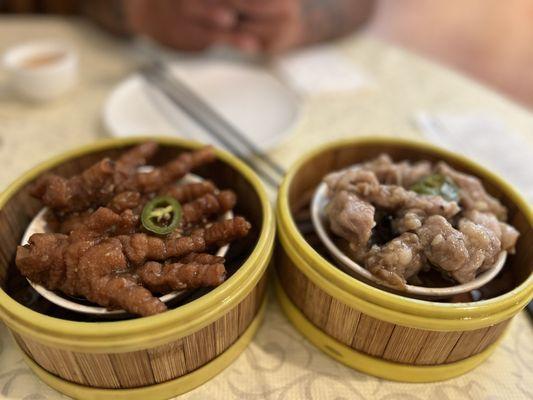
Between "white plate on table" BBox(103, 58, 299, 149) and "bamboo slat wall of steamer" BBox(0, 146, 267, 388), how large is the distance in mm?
650

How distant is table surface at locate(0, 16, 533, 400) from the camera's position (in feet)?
3.61

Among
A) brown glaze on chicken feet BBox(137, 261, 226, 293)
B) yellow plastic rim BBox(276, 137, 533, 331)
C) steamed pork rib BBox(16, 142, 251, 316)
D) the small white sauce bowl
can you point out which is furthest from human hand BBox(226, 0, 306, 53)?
brown glaze on chicken feet BBox(137, 261, 226, 293)

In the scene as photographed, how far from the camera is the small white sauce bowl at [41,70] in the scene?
75.6 inches

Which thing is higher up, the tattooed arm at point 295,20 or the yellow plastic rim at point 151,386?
the tattooed arm at point 295,20

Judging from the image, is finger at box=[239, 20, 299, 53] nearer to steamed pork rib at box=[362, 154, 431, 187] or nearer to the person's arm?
the person's arm

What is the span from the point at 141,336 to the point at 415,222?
675mm

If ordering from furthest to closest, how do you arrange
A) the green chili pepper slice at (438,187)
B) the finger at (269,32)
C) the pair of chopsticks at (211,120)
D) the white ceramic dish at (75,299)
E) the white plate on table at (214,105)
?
the finger at (269,32), the white plate on table at (214,105), the pair of chopsticks at (211,120), the green chili pepper slice at (438,187), the white ceramic dish at (75,299)

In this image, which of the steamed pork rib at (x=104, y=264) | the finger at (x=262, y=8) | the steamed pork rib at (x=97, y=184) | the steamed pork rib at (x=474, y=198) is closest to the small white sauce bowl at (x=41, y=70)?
the finger at (x=262, y=8)

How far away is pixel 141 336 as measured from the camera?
0.90 m

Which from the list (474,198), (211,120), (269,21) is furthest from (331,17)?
(474,198)

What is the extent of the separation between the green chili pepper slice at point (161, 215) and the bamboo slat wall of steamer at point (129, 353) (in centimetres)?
22

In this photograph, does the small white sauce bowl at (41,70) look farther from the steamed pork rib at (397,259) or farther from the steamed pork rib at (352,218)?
the steamed pork rib at (397,259)

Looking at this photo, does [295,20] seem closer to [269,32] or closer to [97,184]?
[269,32]

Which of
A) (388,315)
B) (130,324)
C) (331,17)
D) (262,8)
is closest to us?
(130,324)
